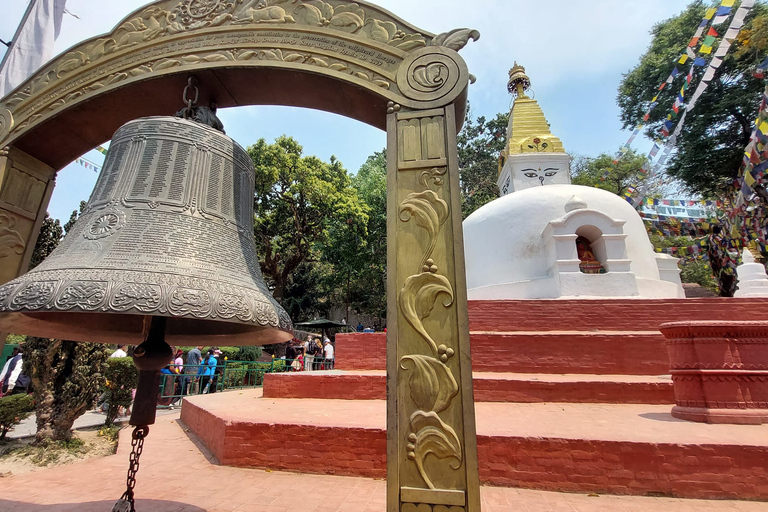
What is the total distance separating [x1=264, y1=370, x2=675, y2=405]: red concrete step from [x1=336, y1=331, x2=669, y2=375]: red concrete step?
9.3 inches

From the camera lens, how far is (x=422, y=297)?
1.61m

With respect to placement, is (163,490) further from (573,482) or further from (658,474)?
(658,474)

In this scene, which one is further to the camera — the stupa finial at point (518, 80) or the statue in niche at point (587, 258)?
the stupa finial at point (518, 80)

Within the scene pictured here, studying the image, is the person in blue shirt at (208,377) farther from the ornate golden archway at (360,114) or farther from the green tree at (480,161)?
the green tree at (480,161)

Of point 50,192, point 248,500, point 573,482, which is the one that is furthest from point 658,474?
point 50,192

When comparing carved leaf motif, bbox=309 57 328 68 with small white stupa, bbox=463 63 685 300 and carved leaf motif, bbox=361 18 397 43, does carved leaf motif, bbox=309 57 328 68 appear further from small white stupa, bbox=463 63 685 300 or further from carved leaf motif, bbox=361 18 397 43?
small white stupa, bbox=463 63 685 300

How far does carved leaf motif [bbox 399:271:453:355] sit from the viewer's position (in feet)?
5.24

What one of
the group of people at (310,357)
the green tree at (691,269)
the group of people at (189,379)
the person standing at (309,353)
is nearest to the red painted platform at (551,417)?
the group of people at (189,379)

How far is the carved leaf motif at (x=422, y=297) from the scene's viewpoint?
5.24ft

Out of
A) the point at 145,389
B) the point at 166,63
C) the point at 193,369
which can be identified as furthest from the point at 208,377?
the point at 166,63

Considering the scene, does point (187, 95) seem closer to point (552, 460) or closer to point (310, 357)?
point (552, 460)

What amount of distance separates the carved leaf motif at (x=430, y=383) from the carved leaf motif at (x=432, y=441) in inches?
1.7

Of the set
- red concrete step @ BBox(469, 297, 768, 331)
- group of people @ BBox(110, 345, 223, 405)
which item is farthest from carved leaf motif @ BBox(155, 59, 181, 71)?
group of people @ BBox(110, 345, 223, 405)

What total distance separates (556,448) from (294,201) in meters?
16.1
